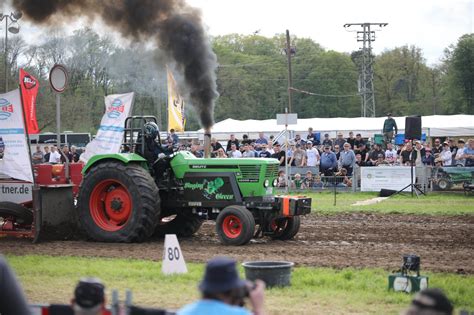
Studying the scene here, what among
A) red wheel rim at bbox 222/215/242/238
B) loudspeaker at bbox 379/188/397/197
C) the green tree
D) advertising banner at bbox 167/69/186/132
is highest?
the green tree

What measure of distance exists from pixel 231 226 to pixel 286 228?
3.87 feet

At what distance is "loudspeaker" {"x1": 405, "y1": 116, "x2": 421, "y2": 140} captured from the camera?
23891mm

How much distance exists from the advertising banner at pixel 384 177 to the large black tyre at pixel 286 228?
1029cm

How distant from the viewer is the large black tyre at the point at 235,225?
13.4 meters

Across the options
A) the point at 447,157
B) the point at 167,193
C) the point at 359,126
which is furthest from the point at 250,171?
the point at 359,126

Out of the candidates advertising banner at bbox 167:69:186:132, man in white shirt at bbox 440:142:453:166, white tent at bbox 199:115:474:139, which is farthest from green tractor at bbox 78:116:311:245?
white tent at bbox 199:115:474:139

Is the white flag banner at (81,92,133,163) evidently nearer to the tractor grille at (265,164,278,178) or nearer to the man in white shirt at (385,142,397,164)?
the tractor grille at (265,164,278,178)

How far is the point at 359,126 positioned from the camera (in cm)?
4097

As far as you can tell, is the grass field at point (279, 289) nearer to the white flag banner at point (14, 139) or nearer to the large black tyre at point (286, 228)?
the white flag banner at point (14, 139)

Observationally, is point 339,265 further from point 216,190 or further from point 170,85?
point 170,85

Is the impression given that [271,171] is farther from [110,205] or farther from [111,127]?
[111,127]

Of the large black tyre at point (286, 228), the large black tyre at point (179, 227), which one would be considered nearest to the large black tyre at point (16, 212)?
the large black tyre at point (179, 227)

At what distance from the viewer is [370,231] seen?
1536cm

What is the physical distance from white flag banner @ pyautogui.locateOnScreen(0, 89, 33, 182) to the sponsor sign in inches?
9.8
